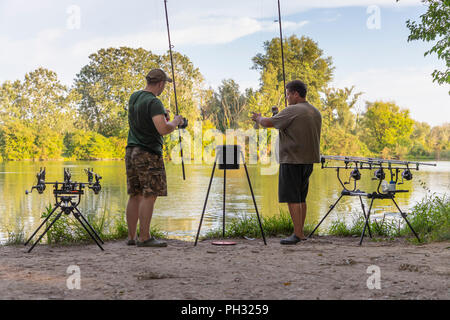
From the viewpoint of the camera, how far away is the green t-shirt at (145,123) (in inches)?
191

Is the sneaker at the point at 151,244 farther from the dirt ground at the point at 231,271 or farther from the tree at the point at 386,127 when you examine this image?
the tree at the point at 386,127

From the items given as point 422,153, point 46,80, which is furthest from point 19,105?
point 422,153

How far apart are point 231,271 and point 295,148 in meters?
1.77

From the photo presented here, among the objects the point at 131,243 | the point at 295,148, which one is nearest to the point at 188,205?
the point at 131,243

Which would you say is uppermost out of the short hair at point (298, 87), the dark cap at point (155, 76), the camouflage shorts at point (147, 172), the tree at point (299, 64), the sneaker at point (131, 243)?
the tree at point (299, 64)

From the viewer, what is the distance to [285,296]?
320cm

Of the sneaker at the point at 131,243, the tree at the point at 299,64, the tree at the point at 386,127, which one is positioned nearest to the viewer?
the sneaker at the point at 131,243

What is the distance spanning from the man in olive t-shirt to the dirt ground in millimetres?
479

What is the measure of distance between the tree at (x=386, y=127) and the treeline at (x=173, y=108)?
98mm

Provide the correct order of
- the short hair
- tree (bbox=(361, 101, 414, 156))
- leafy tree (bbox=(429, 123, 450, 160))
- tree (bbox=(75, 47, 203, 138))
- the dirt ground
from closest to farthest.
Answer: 1. the dirt ground
2. the short hair
3. tree (bbox=(75, 47, 203, 138))
4. tree (bbox=(361, 101, 414, 156))
5. leafy tree (bbox=(429, 123, 450, 160))

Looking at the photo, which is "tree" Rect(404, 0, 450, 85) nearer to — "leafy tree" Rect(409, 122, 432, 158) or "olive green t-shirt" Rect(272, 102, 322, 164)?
"olive green t-shirt" Rect(272, 102, 322, 164)

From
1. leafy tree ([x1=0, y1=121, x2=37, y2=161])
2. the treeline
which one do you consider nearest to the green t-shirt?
the treeline

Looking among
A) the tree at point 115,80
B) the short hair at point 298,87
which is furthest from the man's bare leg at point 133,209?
the tree at point 115,80

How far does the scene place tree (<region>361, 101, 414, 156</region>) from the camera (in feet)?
164
